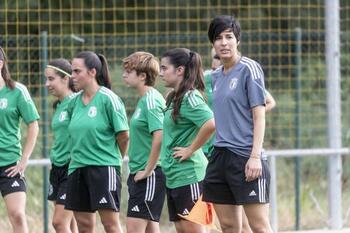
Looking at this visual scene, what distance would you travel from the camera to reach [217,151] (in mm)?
9414

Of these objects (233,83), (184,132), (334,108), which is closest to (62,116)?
(184,132)

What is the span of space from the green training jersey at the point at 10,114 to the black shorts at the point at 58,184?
52cm

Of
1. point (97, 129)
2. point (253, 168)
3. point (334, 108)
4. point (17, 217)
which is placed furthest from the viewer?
point (334, 108)

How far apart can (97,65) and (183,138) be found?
100 cm

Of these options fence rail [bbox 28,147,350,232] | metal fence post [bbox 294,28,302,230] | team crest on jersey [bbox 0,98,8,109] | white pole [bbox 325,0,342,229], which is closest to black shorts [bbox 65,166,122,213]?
team crest on jersey [bbox 0,98,8,109]

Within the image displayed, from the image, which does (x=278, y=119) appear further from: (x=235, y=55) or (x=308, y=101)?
(x=235, y=55)

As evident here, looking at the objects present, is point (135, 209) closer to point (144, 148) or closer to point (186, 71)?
point (144, 148)

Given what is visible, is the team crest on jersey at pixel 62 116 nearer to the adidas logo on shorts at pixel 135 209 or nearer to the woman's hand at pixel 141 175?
the woman's hand at pixel 141 175

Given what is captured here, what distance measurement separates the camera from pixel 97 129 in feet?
33.3

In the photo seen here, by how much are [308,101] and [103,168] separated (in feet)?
17.9

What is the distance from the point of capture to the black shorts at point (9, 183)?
36.2ft

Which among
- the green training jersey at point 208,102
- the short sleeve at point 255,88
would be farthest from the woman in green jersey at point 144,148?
the short sleeve at point 255,88

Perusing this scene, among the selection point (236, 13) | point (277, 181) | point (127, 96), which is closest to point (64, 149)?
point (127, 96)

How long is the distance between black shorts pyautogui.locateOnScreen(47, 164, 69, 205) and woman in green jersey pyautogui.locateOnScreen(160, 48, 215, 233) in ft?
5.06
